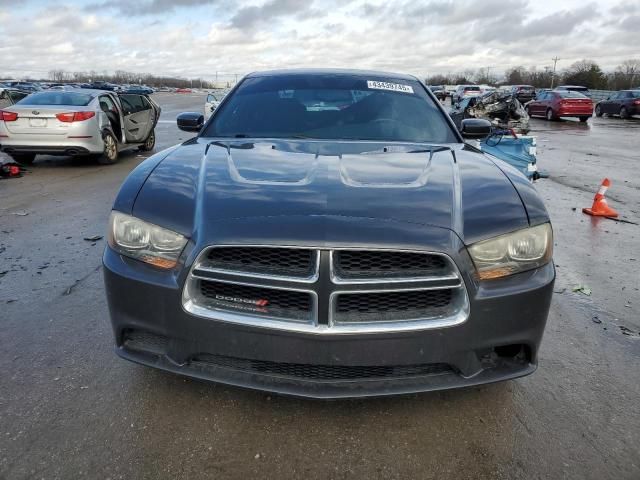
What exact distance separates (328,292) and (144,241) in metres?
0.84

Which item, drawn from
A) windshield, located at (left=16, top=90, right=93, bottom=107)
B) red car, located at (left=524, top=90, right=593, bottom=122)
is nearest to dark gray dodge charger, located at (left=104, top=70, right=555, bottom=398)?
windshield, located at (left=16, top=90, right=93, bottom=107)

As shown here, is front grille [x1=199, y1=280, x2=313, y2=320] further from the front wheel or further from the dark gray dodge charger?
the front wheel

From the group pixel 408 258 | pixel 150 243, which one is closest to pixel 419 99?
pixel 408 258

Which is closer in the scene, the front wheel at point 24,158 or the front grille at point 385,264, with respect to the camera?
the front grille at point 385,264

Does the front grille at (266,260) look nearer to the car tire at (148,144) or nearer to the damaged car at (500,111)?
the car tire at (148,144)

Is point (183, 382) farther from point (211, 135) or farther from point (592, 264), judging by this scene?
point (592, 264)

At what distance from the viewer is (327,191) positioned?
2170 millimetres

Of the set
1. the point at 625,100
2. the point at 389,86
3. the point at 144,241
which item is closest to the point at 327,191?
the point at 144,241

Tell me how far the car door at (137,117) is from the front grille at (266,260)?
32.9 ft

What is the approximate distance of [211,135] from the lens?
341 cm

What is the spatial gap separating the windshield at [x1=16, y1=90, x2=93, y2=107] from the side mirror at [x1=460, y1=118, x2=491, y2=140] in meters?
8.41

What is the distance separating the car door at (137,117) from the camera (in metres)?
11.1

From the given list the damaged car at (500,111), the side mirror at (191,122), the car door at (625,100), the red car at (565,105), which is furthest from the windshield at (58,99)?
the car door at (625,100)

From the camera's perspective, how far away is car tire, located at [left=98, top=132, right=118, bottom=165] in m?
9.99
